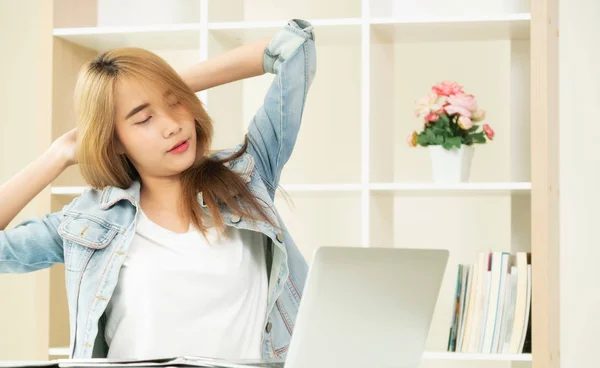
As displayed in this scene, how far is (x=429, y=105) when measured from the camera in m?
2.41

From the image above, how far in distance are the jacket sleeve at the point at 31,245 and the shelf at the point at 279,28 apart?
106 centimetres

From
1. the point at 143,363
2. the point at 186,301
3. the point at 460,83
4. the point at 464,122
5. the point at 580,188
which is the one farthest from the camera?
the point at 460,83

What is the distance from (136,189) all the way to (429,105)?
1.10 m

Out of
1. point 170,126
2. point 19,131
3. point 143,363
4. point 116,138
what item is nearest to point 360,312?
point 143,363

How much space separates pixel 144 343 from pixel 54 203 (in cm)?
120

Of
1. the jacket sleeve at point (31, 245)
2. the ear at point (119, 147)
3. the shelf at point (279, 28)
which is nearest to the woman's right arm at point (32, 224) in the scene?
the jacket sleeve at point (31, 245)

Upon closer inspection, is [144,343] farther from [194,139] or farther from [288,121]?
[288,121]

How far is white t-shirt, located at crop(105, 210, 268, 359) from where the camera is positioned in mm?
1415

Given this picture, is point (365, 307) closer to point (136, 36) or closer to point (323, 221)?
point (136, 36)

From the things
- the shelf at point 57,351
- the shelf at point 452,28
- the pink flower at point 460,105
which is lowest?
the shelf at point 57,351

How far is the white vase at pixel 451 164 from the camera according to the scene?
7.80 feet

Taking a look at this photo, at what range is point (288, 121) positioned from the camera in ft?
5.18

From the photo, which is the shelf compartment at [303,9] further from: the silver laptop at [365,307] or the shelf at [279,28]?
the silver laptop at [365,307]

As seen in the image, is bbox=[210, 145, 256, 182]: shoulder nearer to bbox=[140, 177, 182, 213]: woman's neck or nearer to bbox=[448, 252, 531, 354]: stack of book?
bbox=[140, 177, 182, 213]: woman's neck
